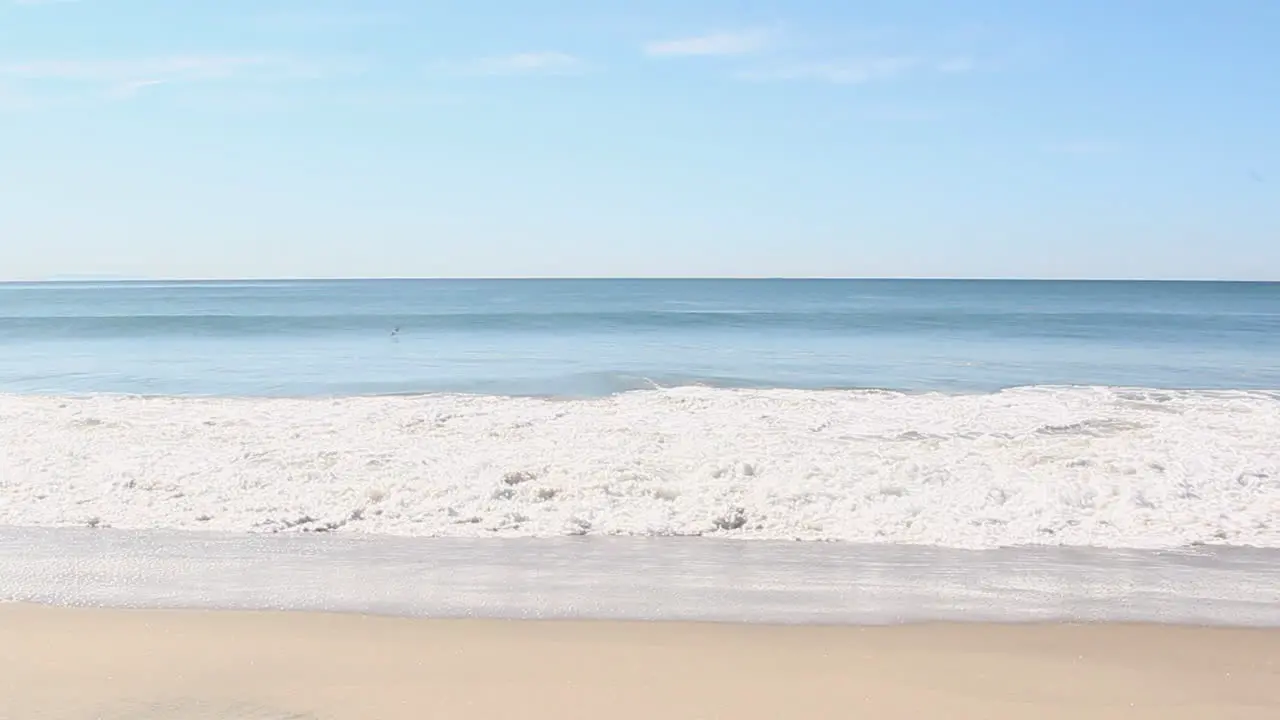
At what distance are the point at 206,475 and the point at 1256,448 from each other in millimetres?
11142

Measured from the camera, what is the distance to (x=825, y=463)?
10445mm

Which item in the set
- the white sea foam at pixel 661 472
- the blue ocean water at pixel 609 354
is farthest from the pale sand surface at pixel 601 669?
the blue ocean water at pixel 609 354

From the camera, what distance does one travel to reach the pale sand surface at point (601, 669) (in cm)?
496

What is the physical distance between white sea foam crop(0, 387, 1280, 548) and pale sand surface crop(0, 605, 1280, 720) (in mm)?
2279

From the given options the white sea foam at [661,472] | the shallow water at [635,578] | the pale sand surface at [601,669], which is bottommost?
the pale sand surface at [601,669]

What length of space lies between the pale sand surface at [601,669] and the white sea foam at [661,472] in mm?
2279

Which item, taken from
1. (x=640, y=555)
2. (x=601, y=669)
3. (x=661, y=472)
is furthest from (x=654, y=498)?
(x=601, y=669)

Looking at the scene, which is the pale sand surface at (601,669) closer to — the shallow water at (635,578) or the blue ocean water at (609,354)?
the shallow water at (635,578)

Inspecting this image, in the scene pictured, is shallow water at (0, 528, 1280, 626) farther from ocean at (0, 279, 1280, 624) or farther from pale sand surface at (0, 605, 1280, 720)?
pale sand surface at (0, 605, 1280, 720)

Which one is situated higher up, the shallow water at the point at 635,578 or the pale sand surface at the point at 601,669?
the shallow water at the point at 635,578

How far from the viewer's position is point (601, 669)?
5.46m

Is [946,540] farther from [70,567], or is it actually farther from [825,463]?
[70,567]

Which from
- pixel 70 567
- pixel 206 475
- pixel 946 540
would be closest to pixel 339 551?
pixel 70 567

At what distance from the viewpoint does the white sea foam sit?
8656 millimetres
